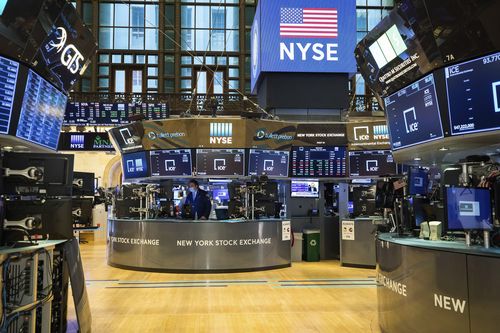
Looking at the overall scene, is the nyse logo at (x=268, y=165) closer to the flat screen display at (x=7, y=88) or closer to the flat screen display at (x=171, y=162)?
the flat screen display at (x=171, y=162)

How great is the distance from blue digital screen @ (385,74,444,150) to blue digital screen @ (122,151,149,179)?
619 centimetres

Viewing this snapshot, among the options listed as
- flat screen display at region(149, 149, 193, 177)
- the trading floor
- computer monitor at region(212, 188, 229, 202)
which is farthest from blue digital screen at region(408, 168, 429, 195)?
Answer: computer monitor at region(212, 188, 229, 202)

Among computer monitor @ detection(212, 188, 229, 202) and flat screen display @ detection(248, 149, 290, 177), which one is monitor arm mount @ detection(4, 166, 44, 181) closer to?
flat screen display @ detection(248, 149, 290, 177)

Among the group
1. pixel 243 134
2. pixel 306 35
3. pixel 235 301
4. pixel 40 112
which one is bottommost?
pixel 235 301

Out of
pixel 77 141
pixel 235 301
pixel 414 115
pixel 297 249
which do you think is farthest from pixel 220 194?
pixel 414 115

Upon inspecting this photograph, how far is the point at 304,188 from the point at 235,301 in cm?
527

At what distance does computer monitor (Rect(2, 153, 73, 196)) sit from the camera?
160 inches

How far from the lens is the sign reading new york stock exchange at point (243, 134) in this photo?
10.1 metres

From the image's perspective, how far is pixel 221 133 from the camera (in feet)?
33.0

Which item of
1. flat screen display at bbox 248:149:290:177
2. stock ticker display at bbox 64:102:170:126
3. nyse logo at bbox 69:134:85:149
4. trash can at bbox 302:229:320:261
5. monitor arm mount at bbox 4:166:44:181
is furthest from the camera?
Result: stock ticker display at bbox 64:102:170:126

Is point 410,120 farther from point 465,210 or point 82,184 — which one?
point 82,184

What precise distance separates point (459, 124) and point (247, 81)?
1552 cm

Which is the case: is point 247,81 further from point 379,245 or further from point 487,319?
point 487,319

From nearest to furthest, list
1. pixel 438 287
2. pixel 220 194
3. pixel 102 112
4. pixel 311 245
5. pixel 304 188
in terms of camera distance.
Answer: pixel 438 287 → pixel 311 245 → pixel 220 194 → pixel 304 188 → pixel 102 112
